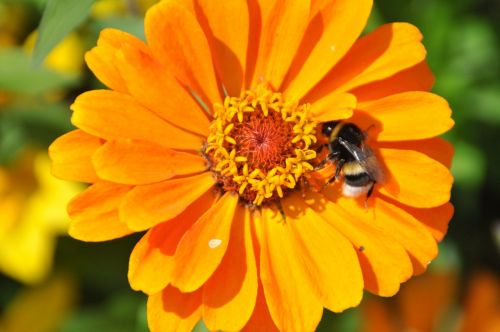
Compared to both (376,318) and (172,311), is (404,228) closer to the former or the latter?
(172,311)

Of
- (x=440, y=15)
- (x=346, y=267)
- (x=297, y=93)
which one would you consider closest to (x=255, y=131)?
(x=297, y=93)

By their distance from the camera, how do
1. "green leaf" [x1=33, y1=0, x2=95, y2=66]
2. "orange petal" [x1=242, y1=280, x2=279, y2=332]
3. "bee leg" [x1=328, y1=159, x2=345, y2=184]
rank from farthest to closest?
1. "bee leg" [x1=328, y1=159, x2=345, y2=184]
2. "orange petal" [x1=242, y1=280, x2=279, y2=332]
3. "green leaf" [x1=33, y1=0, x2=95, y2=66]

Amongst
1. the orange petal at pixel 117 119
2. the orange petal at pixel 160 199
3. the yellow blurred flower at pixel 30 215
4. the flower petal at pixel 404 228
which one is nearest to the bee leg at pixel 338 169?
the flower petal at pixel 404 228

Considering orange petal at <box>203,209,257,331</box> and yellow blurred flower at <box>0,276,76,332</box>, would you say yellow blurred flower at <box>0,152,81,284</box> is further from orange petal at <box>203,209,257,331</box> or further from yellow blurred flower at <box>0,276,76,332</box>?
orange petal at <box>203,209,257,331</box>

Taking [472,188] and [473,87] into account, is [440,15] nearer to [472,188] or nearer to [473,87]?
[473,87]

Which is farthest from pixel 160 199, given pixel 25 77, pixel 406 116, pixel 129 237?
pixel 129 237

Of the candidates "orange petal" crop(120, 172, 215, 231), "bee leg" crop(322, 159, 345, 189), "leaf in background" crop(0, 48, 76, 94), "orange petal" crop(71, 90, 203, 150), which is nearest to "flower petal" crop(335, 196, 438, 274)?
"bee leg" crop(322, 159, 345, 189)

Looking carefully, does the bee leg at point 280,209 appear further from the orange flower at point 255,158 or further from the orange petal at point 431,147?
the orange petal at point 431,147
